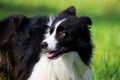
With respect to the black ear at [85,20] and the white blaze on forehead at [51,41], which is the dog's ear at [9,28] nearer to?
the white blaze on forehead at [51,41]

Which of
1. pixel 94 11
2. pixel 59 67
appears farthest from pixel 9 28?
pixel 94 11

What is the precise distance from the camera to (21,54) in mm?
10250

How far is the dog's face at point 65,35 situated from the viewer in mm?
9594

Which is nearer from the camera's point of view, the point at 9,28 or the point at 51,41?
the point at 51,41

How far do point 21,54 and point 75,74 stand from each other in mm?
843

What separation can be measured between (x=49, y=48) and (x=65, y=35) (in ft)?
1.03

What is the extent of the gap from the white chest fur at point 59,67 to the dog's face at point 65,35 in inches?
7.1

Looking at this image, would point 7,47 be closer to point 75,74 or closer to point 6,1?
point 75,74

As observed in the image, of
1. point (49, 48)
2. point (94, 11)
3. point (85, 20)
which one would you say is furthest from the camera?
point (94, 11)

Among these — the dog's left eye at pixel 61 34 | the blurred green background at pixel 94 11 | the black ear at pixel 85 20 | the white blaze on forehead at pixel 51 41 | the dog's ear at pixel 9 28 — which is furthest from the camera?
the blurred green background at pixel 94 11

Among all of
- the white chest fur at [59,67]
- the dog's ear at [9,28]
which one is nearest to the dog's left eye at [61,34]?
the white chest fur at [59,67]

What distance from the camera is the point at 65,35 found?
9.70 m

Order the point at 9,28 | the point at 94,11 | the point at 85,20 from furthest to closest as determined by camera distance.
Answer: the point at 94,11, the point at 9,28, the point at 85,20

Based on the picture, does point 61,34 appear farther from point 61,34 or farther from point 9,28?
point 9,28
